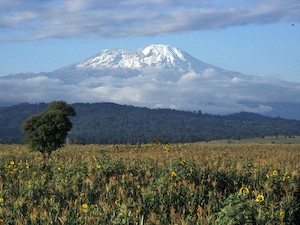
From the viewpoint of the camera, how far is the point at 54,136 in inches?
1475

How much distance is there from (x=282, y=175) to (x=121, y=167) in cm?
582

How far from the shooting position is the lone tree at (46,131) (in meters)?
37.0

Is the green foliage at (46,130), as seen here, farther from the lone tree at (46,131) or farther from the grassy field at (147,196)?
the grassy field at (147,196)

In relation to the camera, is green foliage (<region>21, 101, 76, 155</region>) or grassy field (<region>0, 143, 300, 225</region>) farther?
green foliage (<region>21, 101, 76, 155</region>)

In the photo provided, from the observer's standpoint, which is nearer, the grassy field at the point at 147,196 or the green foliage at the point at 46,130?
the grassy field at the point at 147,196

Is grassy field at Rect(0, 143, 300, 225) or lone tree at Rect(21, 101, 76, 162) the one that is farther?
lone tree at Rect(21, 101, 76, 162)

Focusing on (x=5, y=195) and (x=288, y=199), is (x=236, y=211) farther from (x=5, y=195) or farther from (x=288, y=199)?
(x=5, y=195)

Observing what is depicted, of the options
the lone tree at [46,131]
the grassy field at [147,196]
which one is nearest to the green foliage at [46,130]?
the lone tree at [46,131]

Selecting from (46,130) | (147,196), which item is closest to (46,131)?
(46,130)

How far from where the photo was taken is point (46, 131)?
3712 centimetres

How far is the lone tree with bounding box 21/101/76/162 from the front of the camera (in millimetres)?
37031

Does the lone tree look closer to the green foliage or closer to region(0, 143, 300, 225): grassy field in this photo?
the green foliage

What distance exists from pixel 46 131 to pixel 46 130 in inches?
3.1

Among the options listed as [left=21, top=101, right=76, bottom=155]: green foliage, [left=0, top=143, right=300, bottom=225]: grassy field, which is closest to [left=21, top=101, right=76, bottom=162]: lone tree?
[left=21, top=101, right=76, bottom=155]: green foliage
